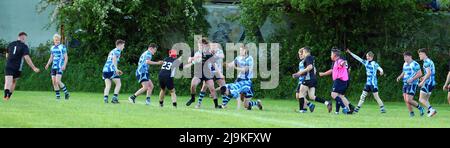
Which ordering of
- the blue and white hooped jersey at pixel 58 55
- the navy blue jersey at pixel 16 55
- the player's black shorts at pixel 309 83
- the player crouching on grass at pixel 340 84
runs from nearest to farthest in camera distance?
the player crouching on grass at pixel 340 84, the player's black shorts at pixel 309 83, the navy blue jersey at pixel 16 55, the blue and white hooped jersey at pixel 58 55

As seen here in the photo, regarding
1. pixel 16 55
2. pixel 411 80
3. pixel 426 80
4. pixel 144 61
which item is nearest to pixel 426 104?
pixel 426 80

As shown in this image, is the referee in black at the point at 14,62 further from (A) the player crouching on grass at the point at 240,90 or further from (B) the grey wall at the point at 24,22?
(B) the grey wall at the point at 24,22

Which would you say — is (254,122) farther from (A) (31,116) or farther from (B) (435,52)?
(B) (435,52)

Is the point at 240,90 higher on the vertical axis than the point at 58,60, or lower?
lower

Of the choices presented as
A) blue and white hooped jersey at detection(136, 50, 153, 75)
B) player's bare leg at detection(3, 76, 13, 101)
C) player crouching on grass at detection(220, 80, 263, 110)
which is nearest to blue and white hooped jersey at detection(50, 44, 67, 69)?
player's bare leg at detection(3, 76, 13, 101)

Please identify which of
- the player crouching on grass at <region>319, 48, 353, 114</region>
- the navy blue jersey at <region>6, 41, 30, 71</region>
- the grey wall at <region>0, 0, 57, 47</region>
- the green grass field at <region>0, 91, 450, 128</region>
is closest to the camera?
the green grass field at <region>0, 91, 450, 128</region>

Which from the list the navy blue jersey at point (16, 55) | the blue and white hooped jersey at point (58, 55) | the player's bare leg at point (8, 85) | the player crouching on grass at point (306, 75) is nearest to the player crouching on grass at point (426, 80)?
the player crouching on grass at point (306, 75)

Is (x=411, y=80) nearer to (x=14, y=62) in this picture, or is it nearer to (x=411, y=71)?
(x=411, y=71)

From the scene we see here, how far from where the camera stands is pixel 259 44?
4097cm

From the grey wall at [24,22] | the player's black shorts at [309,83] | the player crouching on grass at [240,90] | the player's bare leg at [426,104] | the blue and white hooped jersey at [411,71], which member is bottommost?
the player's bare leg at [426,104]

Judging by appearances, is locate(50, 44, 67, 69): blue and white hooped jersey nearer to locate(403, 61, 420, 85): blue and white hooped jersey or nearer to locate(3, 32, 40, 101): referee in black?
locate(3, 32, 40, 101): referee in black

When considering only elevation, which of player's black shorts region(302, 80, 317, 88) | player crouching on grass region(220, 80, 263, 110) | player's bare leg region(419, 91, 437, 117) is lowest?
player's bare leg region(419, 91, 437, 117)
